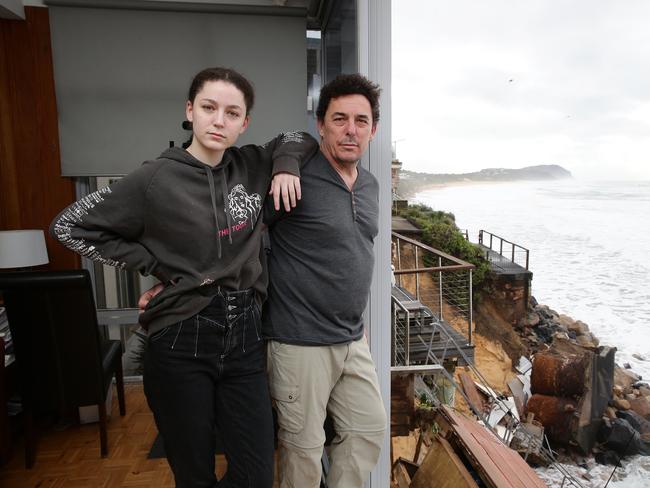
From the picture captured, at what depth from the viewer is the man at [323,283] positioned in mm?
1100

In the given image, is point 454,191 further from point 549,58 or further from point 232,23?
point 232,23

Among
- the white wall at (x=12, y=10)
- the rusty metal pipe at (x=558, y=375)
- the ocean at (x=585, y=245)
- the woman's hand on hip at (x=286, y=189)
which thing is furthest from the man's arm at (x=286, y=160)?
the white wall at (x=12, y=10)

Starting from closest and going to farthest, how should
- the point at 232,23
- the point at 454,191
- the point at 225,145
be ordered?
the point at 225,145
the point at 454,191
the point at 232,23

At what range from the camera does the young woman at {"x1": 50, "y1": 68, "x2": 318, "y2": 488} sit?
932mm

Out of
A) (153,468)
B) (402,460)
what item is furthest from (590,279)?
(153,468)

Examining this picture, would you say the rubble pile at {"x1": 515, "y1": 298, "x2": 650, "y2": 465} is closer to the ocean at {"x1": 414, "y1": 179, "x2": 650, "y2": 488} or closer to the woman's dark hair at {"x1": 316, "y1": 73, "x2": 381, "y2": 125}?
the ocean at {"x1": 414, "y1": 179, "x2": 650, "y2": 488}

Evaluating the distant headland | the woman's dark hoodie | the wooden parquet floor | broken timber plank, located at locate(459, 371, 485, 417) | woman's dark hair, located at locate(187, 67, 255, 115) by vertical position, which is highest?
woman's dark hair, located at locate(187, 67, 255, 115)

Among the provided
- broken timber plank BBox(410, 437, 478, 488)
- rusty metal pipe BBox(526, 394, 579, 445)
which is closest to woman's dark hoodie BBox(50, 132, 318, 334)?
broken timber plank BBox(410, 437, 478, 488)

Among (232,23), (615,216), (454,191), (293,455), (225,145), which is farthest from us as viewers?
(232,23)

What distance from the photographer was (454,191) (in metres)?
2.09

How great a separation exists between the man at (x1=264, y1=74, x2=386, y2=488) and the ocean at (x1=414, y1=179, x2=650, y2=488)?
857 millimetres

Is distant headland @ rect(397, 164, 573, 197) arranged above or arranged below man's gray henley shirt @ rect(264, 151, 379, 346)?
above

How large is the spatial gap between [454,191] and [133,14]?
2.11m

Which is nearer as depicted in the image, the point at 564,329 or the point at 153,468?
the point at 153,468
